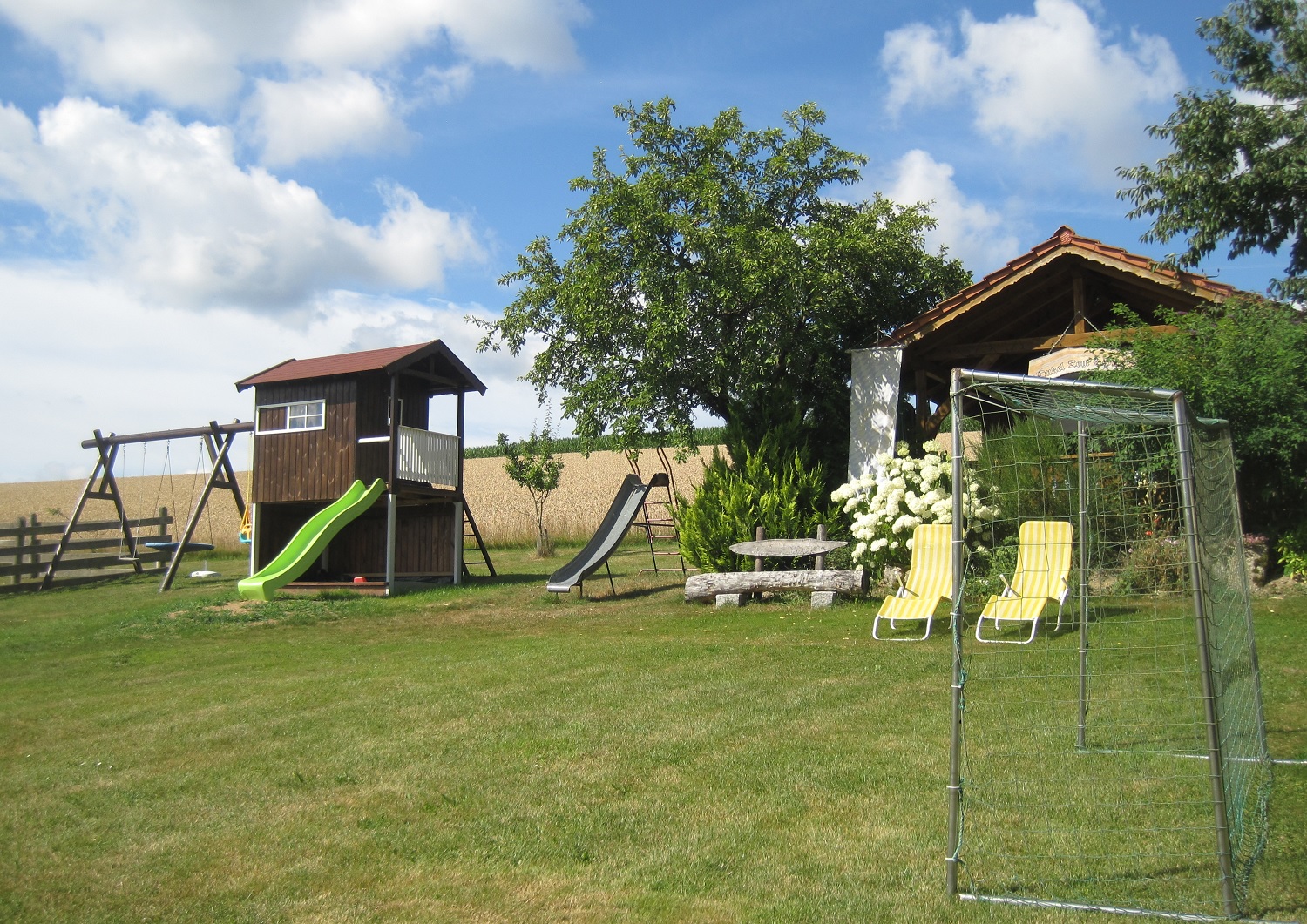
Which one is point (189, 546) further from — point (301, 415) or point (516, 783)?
point (516, 783)

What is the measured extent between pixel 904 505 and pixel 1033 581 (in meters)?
2.77

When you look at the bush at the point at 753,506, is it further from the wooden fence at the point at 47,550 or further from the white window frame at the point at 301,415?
the wooden fence at the point at 47,550

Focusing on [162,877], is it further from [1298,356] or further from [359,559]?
[359,559]

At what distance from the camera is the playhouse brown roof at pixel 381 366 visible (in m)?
18.7

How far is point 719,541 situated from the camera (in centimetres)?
1538

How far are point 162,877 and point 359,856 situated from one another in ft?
2.62

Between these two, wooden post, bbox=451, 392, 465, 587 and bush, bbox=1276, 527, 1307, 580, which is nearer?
bush, bbox=1276, 527, 1307, 580

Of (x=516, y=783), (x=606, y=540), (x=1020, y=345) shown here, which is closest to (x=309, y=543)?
(x=606, y=540)

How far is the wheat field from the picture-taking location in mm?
29234

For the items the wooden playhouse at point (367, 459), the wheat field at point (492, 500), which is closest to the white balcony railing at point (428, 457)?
the wooden playhouse at point (367, 459)

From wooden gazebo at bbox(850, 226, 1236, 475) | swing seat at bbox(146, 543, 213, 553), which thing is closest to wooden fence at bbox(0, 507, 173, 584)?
swing seat at bbox(146, 543, 213, 553)

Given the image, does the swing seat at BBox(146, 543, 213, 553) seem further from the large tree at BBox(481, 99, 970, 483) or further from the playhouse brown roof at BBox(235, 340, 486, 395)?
the large tree at BBox(481, 99, 970, 483)

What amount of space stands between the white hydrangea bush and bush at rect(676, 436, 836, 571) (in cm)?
180

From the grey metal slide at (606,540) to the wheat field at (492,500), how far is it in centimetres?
412
